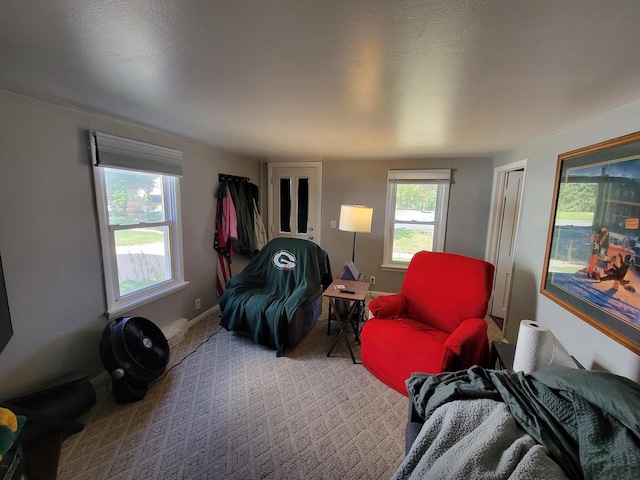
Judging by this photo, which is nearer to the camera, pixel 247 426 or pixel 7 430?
pixel 7 430

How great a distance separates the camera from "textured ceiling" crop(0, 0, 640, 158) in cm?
79

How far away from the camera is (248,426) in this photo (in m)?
1.71

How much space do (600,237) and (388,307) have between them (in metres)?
1.47

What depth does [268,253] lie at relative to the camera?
3.14 meters

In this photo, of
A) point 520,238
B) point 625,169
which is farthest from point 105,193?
point 520,238

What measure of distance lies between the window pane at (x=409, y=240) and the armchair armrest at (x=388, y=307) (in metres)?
1.51

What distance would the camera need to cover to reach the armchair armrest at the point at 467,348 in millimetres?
1730

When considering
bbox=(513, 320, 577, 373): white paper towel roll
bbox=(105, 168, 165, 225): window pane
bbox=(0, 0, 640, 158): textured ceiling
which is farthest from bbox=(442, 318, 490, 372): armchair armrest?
bbox=(105, 168, 165, 225): window pane

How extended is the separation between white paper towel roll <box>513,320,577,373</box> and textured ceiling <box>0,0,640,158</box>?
1.17 meters

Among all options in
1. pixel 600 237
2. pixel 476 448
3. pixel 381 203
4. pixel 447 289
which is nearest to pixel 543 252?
pixel 600 237

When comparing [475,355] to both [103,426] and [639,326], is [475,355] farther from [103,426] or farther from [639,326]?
[103,426]

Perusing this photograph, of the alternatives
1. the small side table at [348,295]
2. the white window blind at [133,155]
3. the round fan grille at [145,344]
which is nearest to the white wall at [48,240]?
the white window blind at [133,155]

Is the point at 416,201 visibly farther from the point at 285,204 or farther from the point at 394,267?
the point at 285,204

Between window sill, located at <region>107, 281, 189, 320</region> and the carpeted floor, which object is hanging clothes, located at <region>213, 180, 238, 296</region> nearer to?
window sill, located at <region>107, 281, 189, 320</region>
